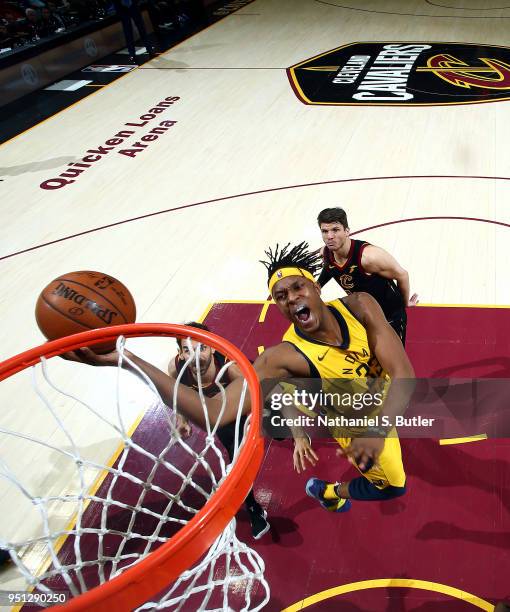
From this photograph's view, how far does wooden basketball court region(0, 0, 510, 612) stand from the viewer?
2.97m

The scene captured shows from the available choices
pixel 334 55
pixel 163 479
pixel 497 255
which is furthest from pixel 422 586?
pixel 334 55

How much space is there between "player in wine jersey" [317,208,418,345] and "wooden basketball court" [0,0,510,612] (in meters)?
0.47

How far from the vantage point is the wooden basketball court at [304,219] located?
297cm

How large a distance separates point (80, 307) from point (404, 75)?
306 inches

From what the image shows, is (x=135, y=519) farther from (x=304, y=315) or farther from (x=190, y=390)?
(x=304, y=315)

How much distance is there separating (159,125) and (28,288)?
12.3ft

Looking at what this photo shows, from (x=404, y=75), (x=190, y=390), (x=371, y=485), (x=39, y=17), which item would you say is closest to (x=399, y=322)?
(x=371, y=485)

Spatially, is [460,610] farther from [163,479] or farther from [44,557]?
[44,557]

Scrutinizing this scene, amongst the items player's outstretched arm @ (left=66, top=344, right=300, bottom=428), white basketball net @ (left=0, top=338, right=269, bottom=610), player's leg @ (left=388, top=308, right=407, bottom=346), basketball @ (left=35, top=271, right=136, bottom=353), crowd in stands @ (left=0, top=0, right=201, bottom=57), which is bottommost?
white basketball net @ (left=0, top=338, right=269, bottom=610)

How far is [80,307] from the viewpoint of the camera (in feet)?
8.99

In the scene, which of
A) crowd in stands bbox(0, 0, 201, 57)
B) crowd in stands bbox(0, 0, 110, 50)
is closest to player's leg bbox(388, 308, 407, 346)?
crowd in stands bbox(0, 0, 201, 57)
